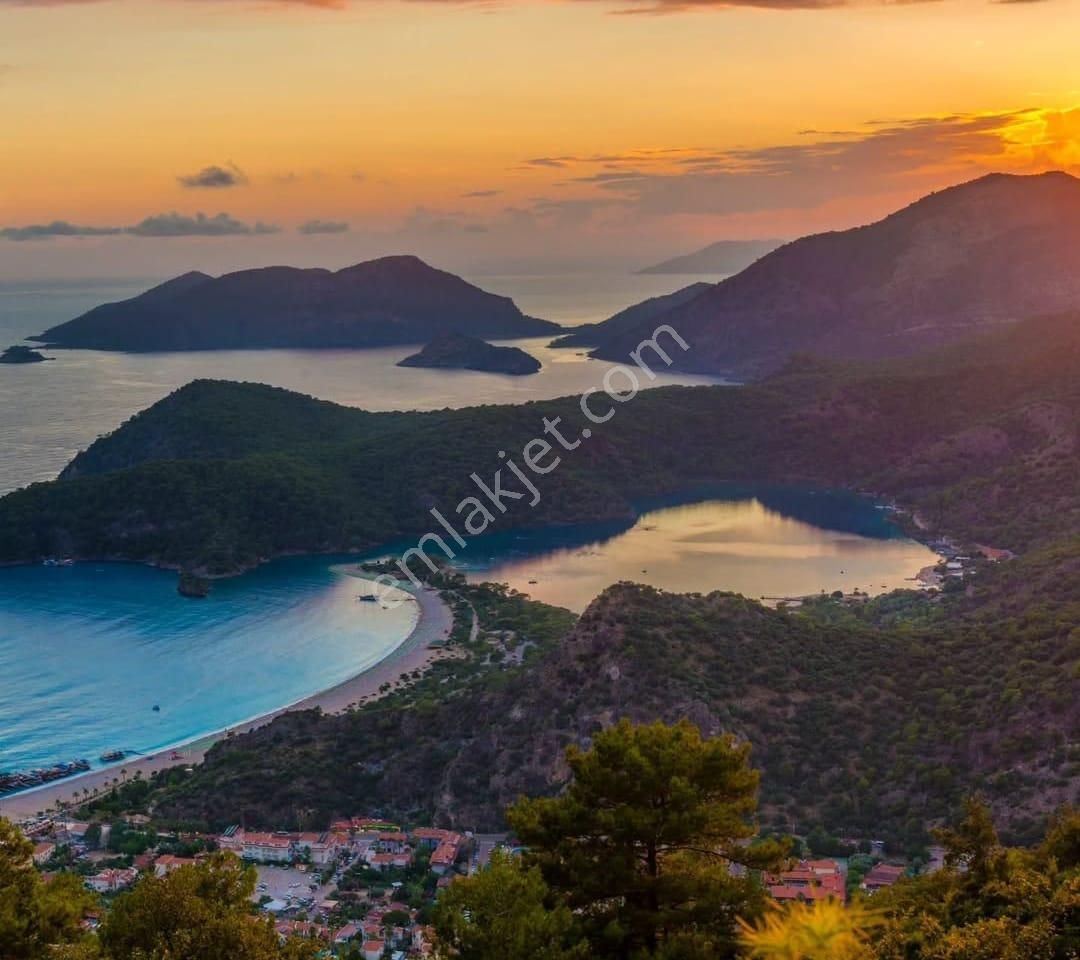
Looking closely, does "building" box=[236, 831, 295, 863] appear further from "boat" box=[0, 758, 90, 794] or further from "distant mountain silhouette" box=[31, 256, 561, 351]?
"distant mountain silhouette" box=[31, 256, 561, 351]

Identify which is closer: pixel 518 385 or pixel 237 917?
pixel 237 917

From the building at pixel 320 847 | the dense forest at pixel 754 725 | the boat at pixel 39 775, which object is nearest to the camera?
the building at pixel 320 847

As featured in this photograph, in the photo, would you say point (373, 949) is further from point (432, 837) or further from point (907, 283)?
point (907, 283)

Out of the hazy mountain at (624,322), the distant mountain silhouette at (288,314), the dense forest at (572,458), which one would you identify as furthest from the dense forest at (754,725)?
the distant mountain silhouette at (288,314)

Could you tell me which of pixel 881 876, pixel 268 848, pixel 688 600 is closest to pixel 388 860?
pixel 268 848

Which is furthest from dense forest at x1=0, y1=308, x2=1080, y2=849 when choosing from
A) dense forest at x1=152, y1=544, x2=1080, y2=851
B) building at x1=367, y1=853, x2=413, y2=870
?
building at x1=367, y1=853, x2=413, y2=870

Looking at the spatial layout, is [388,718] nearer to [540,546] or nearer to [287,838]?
[287,838]

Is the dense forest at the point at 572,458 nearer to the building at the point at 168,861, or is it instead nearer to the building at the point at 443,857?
the building at the point at 168,861

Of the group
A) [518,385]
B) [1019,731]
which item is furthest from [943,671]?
[518,385]
